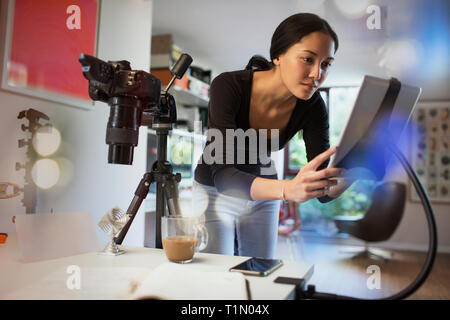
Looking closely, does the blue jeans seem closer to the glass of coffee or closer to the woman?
the woman

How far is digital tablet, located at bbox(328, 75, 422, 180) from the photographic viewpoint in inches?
21.5

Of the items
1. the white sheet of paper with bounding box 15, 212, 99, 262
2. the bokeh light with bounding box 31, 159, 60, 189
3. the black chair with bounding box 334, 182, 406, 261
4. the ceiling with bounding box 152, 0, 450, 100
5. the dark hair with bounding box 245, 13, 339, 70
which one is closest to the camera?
the white sheet of paper with bounding box 15, 212, 99, 262

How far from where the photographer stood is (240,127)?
1.10m

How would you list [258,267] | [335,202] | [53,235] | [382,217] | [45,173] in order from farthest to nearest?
[335,202] < [382,217] < [45,173] < [53,235] < [258,267]

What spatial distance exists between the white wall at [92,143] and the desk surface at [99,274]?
48 centimetres

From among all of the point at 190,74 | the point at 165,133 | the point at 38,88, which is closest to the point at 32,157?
the point at 38,88

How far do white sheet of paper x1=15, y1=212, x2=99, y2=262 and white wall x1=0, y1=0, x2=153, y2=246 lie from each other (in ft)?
1.54

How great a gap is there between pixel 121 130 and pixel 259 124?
549mm

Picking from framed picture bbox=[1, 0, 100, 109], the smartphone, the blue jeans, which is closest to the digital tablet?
the smartphone

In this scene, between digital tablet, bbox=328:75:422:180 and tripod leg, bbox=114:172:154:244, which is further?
tripod leg, bbox=114:172:154:244

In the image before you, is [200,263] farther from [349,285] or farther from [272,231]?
[349,285]

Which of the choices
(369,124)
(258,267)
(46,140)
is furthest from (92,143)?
(369,124)

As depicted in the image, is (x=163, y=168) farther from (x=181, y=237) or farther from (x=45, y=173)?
(x=45, y=173)

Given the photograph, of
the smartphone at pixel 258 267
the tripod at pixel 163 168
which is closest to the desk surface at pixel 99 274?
the smartphone at pixel 258 267
